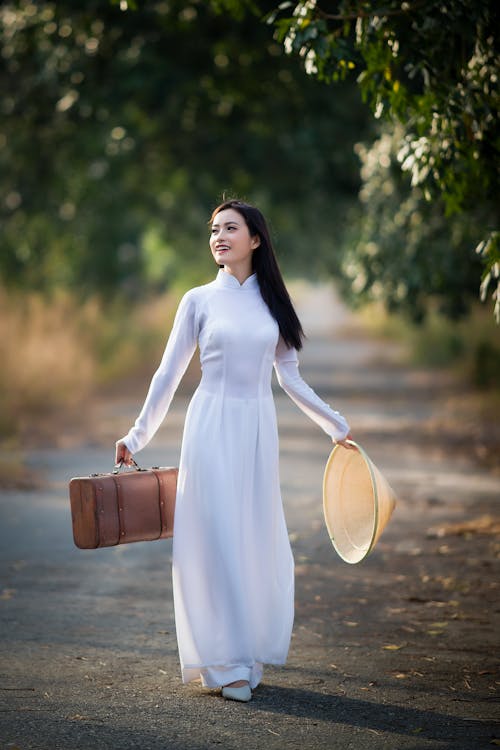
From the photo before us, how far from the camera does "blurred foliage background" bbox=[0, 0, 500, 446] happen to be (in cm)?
688

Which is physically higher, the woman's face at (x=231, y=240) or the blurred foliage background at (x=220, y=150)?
the blurred foliage background at (x=220, y=150)

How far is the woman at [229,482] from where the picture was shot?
17.2ft

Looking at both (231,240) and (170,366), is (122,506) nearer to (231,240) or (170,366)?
(170,366)

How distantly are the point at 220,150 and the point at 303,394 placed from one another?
1866 cm

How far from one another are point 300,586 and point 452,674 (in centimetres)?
214

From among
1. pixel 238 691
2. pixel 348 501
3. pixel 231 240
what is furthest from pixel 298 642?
pixel 231 240

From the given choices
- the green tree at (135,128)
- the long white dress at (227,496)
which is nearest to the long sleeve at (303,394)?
the long white dress at (227,496)

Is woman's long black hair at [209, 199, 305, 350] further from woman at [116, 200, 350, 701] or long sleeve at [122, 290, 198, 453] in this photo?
long sleeve at [122, 290, 198, 453]

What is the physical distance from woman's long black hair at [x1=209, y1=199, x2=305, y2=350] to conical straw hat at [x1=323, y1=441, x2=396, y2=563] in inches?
22.6

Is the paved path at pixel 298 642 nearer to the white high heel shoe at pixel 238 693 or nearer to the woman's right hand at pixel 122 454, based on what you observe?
the white high heel shoe at pixel 238 693

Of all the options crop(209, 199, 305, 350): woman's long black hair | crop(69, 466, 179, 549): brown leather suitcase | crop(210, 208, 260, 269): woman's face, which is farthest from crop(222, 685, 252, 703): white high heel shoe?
crop(210, 208, 260, 269): woman's face

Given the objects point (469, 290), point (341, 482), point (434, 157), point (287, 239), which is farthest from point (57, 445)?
point (287, 239)

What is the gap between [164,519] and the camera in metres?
5.46

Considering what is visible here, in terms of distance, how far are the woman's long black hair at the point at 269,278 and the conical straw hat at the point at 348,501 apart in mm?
575
